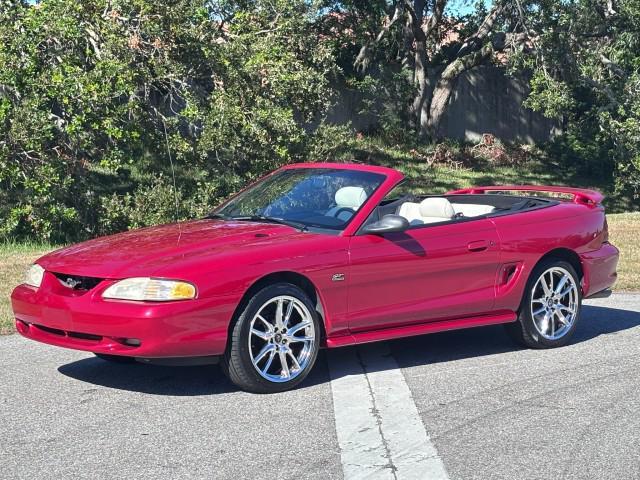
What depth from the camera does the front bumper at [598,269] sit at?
28.2 feet

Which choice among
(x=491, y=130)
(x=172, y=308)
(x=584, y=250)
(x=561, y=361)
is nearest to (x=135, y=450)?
(x=172, y=308)

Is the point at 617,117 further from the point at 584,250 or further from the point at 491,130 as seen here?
the point at 584,250

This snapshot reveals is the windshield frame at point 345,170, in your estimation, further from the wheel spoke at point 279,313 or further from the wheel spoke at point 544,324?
the wheel spoke at point 544,324

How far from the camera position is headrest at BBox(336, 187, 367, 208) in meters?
7.49

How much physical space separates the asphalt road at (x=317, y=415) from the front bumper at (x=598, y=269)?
1.63 ft

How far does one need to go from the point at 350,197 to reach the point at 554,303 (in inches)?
77.9

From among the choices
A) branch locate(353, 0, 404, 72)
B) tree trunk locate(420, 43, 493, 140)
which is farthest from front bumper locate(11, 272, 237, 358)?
tree trunk locate(420, 43, 493, 140)

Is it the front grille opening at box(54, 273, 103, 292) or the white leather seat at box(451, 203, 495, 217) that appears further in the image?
the white leather seat at box(451, 203, 495, 217)

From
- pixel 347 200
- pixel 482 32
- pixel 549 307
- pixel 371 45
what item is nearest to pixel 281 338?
pixel 347 200

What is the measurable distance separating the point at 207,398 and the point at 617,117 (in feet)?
58.9

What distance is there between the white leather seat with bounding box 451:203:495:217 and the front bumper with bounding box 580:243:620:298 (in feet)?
2.78

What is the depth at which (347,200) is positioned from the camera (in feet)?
24.7

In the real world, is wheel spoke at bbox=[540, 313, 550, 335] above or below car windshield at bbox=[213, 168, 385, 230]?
below

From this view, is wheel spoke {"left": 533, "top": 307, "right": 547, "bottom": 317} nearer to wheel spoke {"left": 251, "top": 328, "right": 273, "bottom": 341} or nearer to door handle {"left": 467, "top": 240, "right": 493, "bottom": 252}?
door handle {"left": 467, "top": 240, "right": 493, "bottom": 252}
